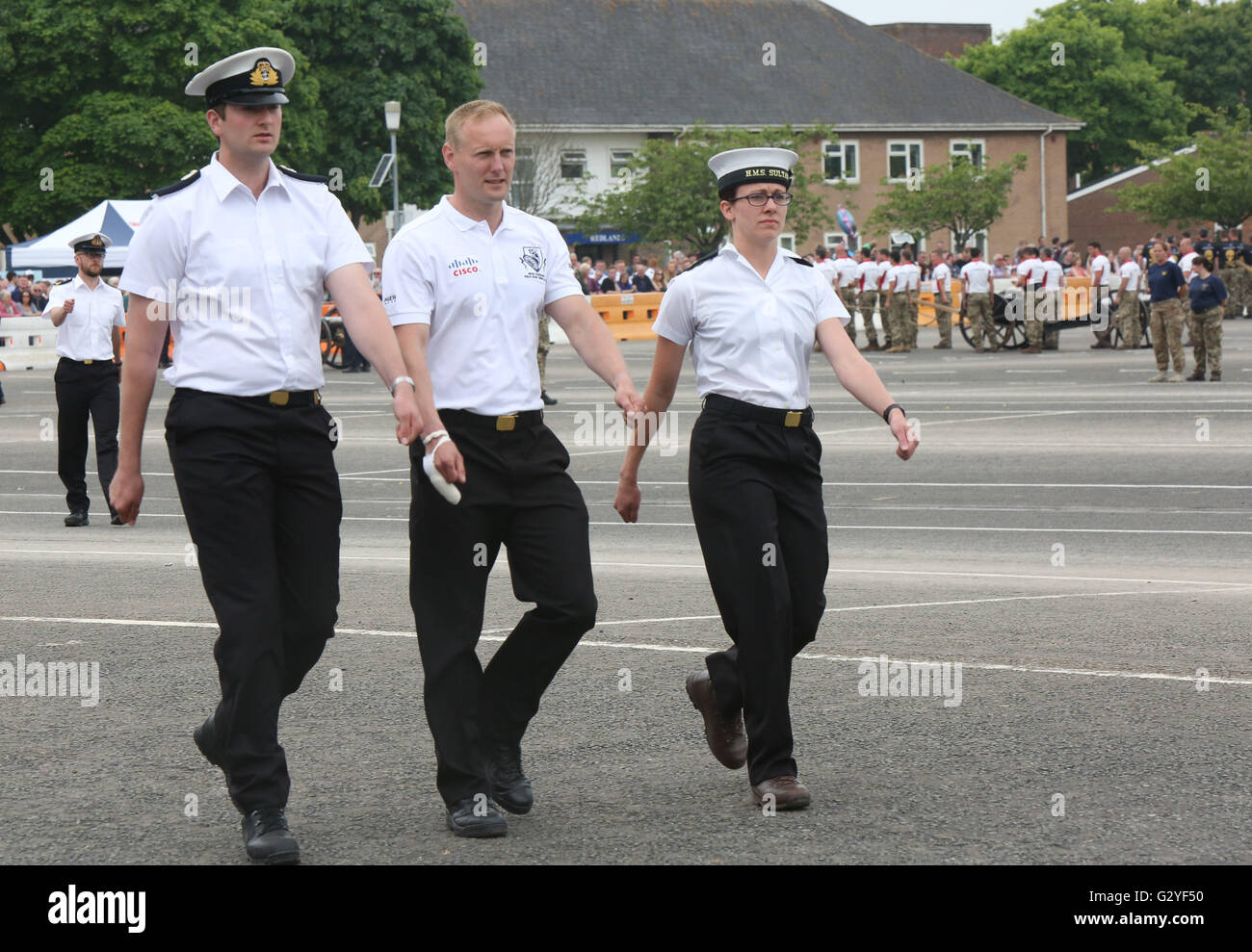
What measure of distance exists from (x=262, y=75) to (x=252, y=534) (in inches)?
51.2

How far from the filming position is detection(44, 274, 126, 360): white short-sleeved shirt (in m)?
13.9

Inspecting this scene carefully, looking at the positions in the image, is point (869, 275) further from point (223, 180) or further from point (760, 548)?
point (223, 180)

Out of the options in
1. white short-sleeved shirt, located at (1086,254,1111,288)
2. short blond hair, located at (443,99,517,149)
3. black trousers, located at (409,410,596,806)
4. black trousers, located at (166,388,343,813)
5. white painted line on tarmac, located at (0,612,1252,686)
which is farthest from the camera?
white short-sleeved shirt, located at (1086,254,1111,288)

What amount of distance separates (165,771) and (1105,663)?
3.75 meters

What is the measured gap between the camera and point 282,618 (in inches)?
212

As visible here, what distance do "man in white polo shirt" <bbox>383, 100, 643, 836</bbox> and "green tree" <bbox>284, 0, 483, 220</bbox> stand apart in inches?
2288

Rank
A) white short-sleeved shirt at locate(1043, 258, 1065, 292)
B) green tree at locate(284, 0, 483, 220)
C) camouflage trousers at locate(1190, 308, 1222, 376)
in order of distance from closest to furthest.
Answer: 1. camouflage trousers at locate(1190, 308, 1222, 376)
2. white short-sleeved shirt at locate(1043, 258, 1065, 292)
3. green tree at locate(284, 0, 483, 220)

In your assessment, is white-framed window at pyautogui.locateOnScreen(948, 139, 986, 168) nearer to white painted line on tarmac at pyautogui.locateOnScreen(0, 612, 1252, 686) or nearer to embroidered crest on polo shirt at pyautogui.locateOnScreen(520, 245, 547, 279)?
white painted line on tarmac at pyautogui.locateOnScreen(0, 612, 1252, 686)

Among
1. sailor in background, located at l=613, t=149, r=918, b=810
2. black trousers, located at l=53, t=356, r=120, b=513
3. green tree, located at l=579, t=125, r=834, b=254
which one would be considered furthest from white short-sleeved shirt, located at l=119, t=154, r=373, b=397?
green tree, located at l=579, t=125, r=834, b=254

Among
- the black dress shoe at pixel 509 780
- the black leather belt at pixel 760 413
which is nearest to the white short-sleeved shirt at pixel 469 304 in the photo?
the black leather belt at pixel 760 413

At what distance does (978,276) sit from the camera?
35.2 metres

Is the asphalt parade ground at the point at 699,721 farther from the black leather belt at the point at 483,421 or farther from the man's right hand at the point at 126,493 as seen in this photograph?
the black leather belt at the point at 483,421

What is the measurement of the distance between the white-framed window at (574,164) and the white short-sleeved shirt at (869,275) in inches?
1574

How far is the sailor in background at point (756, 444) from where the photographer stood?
576 centimetres
